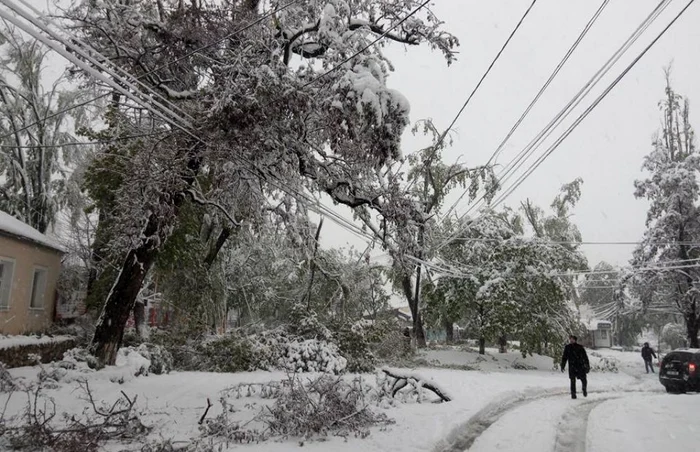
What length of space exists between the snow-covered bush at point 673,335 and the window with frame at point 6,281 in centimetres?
5912

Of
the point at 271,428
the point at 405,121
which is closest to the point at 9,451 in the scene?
the point at 271,428

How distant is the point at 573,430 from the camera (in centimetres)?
810

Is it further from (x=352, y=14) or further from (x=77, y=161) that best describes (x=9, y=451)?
(x=77, y=161)

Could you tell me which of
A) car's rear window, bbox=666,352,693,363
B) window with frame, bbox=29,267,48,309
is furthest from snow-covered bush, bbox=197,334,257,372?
car's rear window, bbox=666,352,693,363

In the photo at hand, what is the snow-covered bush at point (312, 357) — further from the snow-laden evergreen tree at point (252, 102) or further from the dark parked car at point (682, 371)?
the dark parked car at point (682, 371)

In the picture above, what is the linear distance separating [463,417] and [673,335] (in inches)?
2370

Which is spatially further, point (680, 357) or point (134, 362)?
point (680, 357)

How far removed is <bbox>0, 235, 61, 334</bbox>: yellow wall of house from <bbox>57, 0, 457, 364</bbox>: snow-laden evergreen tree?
21.8 ft

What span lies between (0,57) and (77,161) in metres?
5.69

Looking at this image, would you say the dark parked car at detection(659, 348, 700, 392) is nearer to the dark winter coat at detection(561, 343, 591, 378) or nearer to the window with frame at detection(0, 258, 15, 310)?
the dark winter coat at detection(561, 343, 591, 378)

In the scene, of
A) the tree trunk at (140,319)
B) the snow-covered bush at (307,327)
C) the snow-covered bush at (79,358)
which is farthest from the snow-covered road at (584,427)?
the tree trunk at (140,319)

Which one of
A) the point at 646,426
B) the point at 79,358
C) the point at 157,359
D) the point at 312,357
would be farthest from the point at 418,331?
the point at 646,426

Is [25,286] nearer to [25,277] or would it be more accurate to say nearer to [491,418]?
[25,277]

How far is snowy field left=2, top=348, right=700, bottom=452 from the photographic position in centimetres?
677
